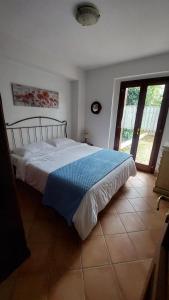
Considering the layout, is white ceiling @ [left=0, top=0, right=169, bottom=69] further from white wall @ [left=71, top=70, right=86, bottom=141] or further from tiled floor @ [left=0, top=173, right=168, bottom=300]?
tiled floor @ [left=0, top=173, right=168, bottom=300]

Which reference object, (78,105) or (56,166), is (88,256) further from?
(78,105)

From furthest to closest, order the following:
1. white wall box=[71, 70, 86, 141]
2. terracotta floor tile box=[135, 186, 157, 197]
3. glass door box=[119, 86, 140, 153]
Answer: white wall box=[71, 70, 86, 141] < glass door box=[119, 86, 140, 153] < terracotta floor tile box=[135, 186, 157, 197]

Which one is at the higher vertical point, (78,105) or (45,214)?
(78,105)

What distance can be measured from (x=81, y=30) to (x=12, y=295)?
10.2ft

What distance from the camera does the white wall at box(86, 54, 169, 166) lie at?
279cm

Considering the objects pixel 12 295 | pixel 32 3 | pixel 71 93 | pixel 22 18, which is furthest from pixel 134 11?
pixel 12 295

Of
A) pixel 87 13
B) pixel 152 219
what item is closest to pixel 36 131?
pixel 87 13

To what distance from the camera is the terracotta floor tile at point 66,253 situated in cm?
136

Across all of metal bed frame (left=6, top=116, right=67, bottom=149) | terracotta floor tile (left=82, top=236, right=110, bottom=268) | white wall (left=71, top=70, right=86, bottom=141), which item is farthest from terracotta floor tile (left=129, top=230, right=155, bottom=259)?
white wall (left=71, top=70, right=86, bottom=141)

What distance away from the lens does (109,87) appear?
11.4 ft

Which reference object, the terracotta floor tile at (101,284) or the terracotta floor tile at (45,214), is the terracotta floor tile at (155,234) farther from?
the terracotta floor tile at (45,214)

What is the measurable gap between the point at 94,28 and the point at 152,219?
9.32 ft

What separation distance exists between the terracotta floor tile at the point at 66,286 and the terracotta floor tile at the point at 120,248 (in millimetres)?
402

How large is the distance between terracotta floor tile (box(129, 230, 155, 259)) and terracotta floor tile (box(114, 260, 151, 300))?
0.08 metres
